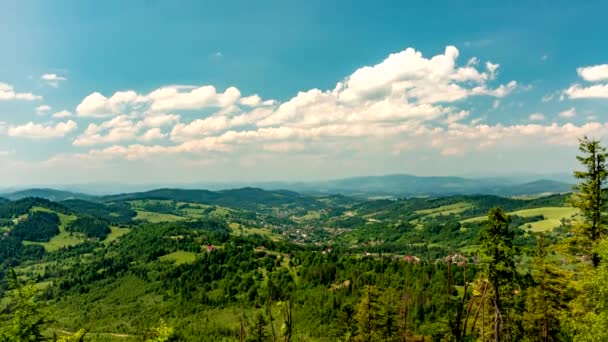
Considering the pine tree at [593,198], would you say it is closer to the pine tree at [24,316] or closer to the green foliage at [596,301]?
the green foliage at [596,301]

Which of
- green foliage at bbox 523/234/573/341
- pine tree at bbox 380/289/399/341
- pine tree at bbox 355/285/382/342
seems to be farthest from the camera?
pine tree at bbox 380/289/399/341

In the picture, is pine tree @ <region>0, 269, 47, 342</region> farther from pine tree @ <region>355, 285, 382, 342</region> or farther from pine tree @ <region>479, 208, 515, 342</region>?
pine tree @ <region>355, 285, 382, 342</region>

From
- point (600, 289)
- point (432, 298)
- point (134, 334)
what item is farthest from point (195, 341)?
point (600, 289)

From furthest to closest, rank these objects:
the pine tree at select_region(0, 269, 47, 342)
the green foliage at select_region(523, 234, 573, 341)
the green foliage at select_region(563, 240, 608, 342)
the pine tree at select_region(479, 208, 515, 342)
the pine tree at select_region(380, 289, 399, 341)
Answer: the pine tree at select_region(380, 289, 399, 341), the green foliage at select_region(523, 234, 573, 341), the pine tree at select_region(479, 208, 515, 342), the green foliage at select_region(563, 240, 608, 342), the pine tree at select_region(0, 269, 47, 342)

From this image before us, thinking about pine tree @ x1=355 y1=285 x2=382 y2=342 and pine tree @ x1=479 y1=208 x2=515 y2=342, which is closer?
pine tree @ x1=479 y1=208 x2=515 y2=342

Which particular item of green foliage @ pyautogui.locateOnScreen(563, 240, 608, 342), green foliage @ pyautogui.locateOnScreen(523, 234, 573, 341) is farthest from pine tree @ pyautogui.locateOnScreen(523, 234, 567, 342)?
green foliage @ pyautogui.locateOnScreen(563, 240, 608, 342)

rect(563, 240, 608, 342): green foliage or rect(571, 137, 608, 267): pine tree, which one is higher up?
rect(571, 137, 608, 267): pine tree

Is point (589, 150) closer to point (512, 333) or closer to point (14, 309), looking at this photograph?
point (512, 333)
